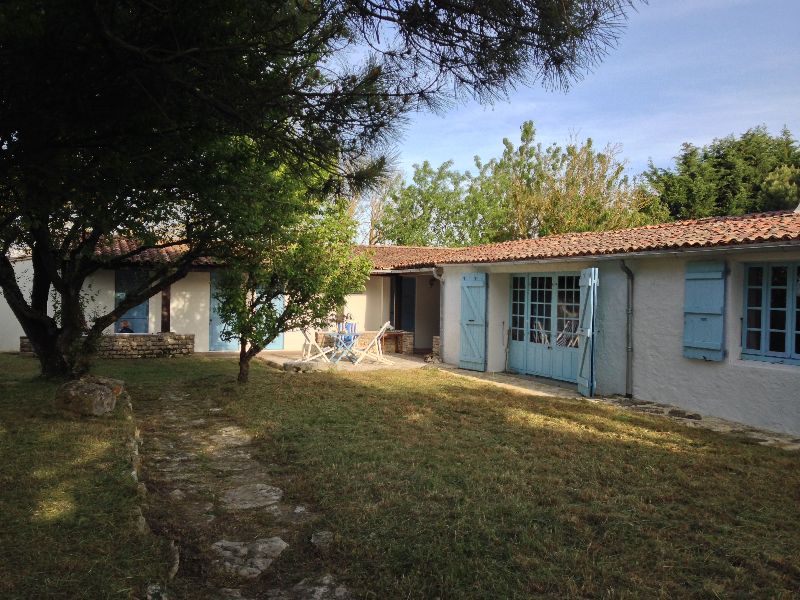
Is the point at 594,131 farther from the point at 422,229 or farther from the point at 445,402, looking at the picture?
the point at 445,402

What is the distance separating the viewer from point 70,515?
3900 millimetres

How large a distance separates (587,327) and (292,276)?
15.6 feet

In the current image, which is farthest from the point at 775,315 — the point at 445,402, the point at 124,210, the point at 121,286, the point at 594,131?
the point at 594,131

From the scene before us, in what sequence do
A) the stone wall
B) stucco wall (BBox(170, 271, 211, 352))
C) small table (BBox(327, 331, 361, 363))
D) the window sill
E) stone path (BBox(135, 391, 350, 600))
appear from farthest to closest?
stucco wall (BBox(170, 271, 211, 352))
the stone wall
small table (BBox(327, 331, 361, 363))
the window sill
stone path (BBox(135, 391, 350, 600))

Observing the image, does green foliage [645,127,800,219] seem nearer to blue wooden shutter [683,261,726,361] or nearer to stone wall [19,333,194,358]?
blue wooden shutter [683,261,726,361]

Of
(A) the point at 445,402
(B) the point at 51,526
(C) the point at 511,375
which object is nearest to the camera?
(B) the point at 51,526

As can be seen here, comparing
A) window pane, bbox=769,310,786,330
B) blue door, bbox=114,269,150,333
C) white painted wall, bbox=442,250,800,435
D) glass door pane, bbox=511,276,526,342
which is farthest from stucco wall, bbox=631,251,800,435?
blue door, bbox=114,269,150,333

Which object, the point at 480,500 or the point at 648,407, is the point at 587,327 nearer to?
the point at 648,407

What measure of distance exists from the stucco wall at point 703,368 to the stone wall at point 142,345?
426 inches

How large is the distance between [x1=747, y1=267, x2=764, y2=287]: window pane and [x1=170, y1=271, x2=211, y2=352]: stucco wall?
12.6 meters

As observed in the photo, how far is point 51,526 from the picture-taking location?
12.1 feet

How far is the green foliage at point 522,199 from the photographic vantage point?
22.2 metres

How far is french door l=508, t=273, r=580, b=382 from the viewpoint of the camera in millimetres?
11172

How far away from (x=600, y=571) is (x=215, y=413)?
5.99 m
